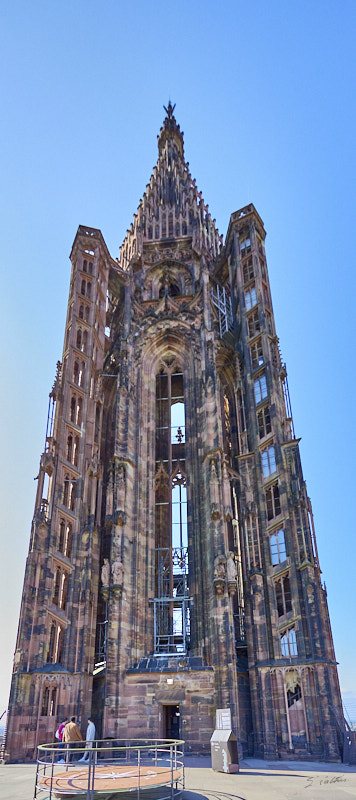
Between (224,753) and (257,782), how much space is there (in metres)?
2.20

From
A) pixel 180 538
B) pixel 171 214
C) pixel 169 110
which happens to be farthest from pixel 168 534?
pixel 169 110

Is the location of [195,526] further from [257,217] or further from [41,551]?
[257,217]

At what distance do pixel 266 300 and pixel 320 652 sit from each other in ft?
70.5

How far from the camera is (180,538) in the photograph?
3088 cm

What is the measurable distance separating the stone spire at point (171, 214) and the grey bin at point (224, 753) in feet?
103

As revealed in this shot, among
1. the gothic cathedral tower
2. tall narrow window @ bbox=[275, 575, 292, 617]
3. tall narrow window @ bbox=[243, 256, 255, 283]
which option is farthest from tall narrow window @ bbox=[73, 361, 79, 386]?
tall narrow window @ bbox=[275, 575, 292, 617]

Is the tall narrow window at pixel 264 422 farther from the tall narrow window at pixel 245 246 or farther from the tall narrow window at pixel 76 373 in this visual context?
the tall narrow window at pixel 245 246

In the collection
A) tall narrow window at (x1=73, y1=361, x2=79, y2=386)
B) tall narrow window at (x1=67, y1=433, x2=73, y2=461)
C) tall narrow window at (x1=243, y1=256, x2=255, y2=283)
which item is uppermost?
tall narrow window at (x1=243, y1=256, x2=255, y2=283)

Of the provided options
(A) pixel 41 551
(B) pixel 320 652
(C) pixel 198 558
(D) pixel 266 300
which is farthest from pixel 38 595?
(D) pixel 266 300

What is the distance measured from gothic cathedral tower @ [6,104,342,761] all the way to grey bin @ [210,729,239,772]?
6.31 m

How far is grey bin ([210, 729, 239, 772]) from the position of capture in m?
17.4

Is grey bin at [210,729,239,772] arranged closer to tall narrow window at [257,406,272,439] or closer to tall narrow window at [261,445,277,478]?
tall narrow window at [261,445,277,478]

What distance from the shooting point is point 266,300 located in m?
36.8

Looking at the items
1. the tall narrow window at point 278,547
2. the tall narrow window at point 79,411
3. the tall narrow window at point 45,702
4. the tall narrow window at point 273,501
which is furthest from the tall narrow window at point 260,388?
the tall narrow window at point 45,702
